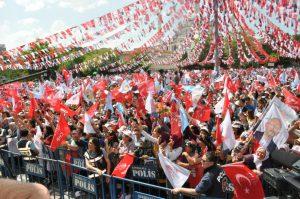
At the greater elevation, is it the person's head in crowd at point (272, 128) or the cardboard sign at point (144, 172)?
the person's head in crowd at point (272, 128)

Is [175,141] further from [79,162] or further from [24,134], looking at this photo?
[24,134]

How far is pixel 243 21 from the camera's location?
29781mm

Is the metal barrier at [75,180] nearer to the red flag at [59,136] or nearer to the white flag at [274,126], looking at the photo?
the red flag at [59,136]

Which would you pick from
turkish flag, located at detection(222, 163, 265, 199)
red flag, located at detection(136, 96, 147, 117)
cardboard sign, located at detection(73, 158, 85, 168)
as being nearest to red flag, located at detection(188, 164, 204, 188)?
turkish flag, located at detection(222, 163, 265, 199)

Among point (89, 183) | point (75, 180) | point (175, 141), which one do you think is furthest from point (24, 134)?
point (175, 141)

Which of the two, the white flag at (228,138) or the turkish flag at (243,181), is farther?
the white flag at (228,138)

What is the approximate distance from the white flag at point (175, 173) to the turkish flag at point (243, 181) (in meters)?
0.91

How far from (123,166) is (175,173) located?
1.28m

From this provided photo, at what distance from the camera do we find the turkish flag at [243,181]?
16.9ft

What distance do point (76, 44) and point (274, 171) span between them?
24.5m

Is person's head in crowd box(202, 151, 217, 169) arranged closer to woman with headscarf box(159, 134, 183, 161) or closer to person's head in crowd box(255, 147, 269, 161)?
person's head in crowd box(255, 147, 269, 161)

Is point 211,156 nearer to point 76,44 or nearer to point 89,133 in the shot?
point 89,133

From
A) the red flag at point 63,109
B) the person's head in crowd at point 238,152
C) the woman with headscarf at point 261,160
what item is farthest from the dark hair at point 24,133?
the woman with headscarf at point 261,160

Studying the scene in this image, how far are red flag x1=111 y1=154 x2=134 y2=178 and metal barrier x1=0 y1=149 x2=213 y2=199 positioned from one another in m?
0.10
